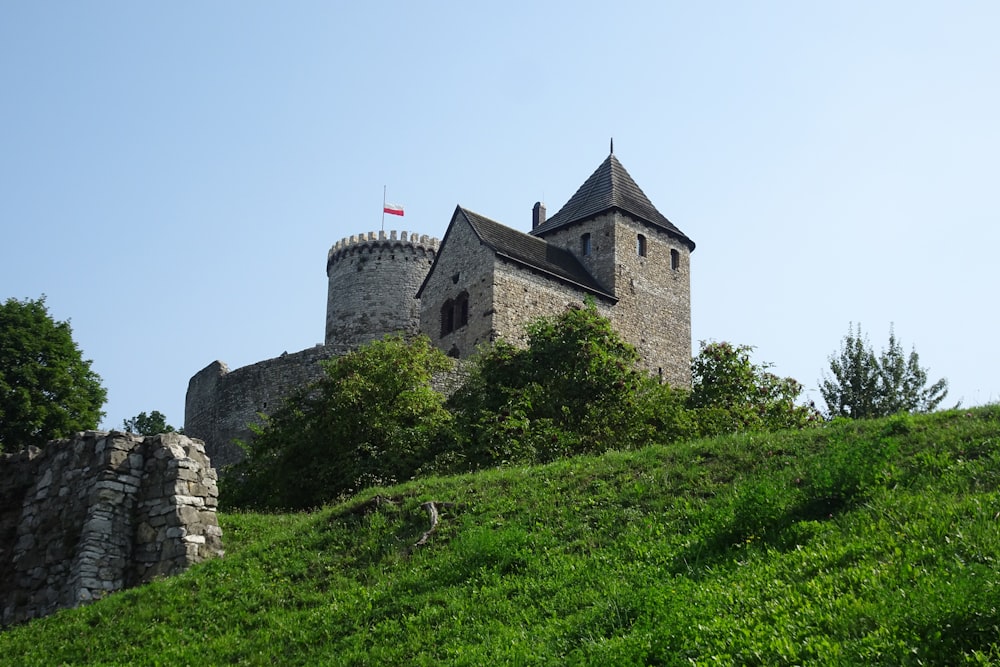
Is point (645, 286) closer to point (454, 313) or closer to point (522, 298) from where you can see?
point (522, 298)

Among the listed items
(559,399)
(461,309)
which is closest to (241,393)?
(461,309)

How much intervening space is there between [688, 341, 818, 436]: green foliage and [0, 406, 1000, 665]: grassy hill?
1034cm

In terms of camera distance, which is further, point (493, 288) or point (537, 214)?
point (537, 214)

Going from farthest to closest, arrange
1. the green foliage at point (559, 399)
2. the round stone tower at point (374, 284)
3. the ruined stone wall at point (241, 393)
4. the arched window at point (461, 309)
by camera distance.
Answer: the round stone tower at point (374, 284) → the arched window at point (461, 309) → the ruined stone wall at point (241, 393) → the green foliage at point (559, 399)

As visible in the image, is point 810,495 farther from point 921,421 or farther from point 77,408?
point 77,408

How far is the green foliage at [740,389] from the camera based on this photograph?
84.5 feet

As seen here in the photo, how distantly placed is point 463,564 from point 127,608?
4.68m

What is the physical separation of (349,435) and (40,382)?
44.1 feet

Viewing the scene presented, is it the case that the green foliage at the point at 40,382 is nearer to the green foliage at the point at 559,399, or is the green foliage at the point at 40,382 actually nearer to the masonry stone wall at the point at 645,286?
the green foliage at the point at 559,399

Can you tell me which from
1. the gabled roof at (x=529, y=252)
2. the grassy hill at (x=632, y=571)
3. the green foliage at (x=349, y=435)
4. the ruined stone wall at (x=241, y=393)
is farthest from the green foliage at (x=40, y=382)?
the grassy hill at (x=632, y=571)

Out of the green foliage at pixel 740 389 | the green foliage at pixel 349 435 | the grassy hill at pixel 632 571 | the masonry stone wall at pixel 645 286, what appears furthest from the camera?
the masonry stone wall at pixel 645 286

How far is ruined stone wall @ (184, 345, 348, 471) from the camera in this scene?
31203 mm

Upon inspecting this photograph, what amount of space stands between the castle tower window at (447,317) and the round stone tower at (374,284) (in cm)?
596

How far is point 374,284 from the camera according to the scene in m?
42.9
